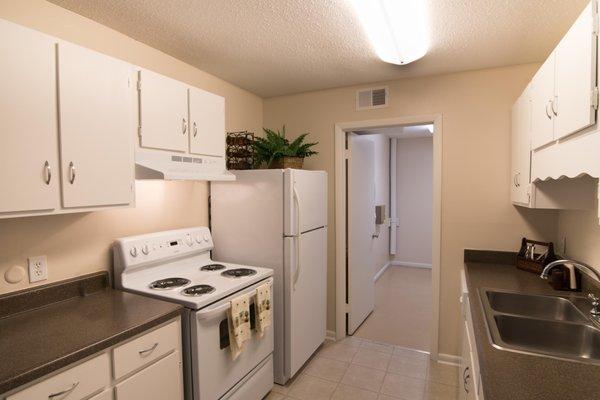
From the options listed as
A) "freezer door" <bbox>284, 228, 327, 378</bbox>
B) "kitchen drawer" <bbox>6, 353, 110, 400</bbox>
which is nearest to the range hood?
"freezer door" <bbox>284, 228, 327, 378</bbox>

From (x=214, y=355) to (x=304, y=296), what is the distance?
3.20ft

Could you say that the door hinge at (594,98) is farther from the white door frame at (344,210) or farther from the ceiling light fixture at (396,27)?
the white door frame at (344,210)

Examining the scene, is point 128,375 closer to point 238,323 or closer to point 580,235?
point 238,323

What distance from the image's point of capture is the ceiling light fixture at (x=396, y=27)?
1.68 meters

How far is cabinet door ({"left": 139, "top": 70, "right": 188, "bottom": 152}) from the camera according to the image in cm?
186

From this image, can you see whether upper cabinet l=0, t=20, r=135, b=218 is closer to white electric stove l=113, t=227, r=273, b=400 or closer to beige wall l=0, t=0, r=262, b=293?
beige wall l=0, t=0, r=262, b=293

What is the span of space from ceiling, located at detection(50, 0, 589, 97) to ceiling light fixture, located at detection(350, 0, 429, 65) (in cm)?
6

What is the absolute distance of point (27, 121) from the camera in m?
1.36

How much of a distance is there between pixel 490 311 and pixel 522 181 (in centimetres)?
95

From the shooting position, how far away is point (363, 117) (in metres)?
3.07

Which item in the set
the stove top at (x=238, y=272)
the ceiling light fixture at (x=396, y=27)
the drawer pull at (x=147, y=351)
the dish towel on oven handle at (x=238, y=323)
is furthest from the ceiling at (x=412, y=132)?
the drawer pull at (x=147, y=351)

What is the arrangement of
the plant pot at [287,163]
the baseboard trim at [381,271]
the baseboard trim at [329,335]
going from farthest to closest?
the baseboard trim at [381,271] < the baseboard trim at [329,335] < the plant pot at [287,163]

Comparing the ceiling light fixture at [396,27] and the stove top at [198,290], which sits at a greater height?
the ceiling light fixture at [396,27]

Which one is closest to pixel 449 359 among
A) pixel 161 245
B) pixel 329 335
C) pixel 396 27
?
pixel 329 335
